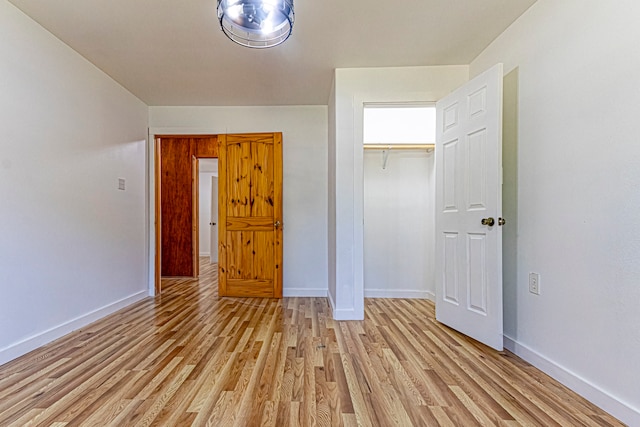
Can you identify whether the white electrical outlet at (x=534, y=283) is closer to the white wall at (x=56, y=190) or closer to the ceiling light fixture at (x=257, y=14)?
the ceiling light fixture at (x=257, y=14)

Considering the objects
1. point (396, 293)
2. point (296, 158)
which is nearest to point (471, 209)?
point (396, 293)

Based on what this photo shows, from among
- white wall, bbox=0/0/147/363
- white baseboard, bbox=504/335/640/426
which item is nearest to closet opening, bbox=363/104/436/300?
white baseboard, bbox=504/335/640/426

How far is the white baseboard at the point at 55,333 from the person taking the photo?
209 cm

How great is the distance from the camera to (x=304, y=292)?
396 centimetres

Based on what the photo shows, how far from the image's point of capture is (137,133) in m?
3.74

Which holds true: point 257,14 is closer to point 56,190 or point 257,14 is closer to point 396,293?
point 56,190

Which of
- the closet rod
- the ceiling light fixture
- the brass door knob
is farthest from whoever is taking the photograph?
the closet rod

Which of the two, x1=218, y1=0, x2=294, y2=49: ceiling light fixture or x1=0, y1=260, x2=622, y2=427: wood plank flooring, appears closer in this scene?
x1=0, y1=260, x2=622, y2=427: wood plank flooring

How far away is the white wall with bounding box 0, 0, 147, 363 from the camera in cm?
213

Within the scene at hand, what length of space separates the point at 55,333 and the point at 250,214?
215 cm

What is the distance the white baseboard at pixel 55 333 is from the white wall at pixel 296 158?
1845 millimetres

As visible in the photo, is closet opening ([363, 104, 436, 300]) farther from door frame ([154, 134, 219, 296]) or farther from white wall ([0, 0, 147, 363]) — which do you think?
white wall ([0, 0, 147, 363])

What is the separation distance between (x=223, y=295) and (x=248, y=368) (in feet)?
7.01

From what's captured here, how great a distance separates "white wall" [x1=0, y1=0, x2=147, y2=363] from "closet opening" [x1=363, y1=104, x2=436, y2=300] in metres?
2.77
